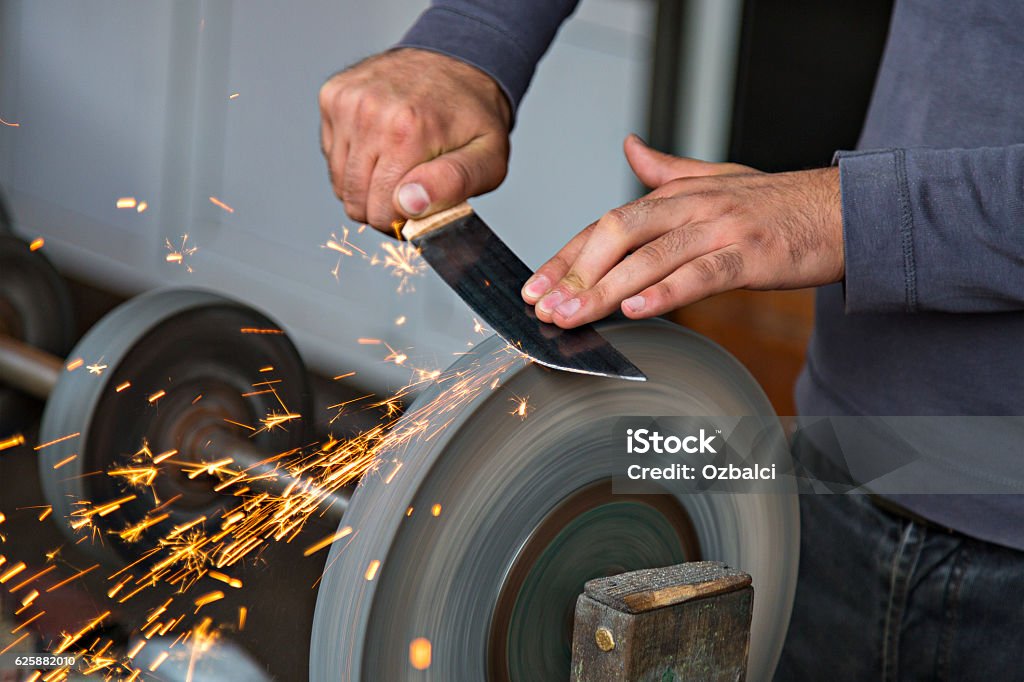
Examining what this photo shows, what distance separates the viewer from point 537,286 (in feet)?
2.61

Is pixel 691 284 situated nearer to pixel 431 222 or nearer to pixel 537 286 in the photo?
pixel 537 286

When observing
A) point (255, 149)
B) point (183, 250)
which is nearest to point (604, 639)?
point (255, 149)

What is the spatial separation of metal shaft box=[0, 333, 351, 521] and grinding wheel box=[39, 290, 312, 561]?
3 cm

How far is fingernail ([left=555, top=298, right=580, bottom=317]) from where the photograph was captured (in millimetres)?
769

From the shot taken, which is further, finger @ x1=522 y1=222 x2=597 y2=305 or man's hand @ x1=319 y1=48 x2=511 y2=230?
man's hand @ x1=319 y1=48 x2=511 y2=230

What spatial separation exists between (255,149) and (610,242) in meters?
2.74

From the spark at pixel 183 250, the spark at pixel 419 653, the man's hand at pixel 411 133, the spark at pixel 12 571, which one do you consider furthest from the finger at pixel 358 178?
the spark at pixel 183 250

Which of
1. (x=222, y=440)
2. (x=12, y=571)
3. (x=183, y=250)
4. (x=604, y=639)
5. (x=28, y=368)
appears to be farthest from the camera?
(x=183, y=250)

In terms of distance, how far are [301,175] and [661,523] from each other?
8.61 feet

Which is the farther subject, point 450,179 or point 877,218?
point 450,179

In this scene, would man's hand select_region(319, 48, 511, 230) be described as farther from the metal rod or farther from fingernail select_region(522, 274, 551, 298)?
the metal rod

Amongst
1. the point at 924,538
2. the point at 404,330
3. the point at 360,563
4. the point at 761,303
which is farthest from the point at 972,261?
the point at 404,330

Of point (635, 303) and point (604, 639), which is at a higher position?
point (635, 303)

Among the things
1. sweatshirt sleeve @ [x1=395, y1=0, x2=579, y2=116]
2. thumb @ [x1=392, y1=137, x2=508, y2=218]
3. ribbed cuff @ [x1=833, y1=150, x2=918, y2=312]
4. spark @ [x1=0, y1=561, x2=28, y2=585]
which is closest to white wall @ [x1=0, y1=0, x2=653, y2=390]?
spark @ [x1=0, y1=561, x2=28, y2=585]
